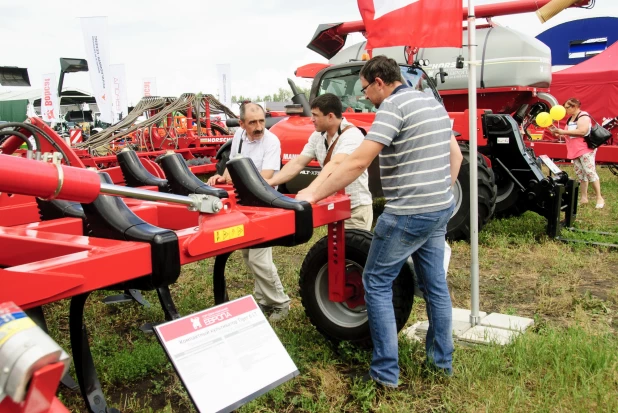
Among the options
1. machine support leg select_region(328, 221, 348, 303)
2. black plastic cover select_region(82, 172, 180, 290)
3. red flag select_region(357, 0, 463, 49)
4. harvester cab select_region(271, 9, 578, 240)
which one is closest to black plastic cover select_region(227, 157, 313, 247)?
machine support leg select_region(328, 221, 348, 303)

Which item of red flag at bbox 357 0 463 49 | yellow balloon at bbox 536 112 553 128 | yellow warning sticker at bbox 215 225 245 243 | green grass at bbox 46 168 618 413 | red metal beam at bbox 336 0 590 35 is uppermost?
red metal beam at bbox 336 0 590 35

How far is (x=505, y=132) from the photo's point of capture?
20.6 ft

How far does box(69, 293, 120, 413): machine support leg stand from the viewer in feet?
8.52

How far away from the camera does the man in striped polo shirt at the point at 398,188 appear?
268 centimetres

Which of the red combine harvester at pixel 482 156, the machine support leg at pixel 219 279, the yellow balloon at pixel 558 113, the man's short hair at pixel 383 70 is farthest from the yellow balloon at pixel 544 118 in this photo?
the machine support leg at pixel 219 279

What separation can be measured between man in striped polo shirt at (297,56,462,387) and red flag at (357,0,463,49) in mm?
1038

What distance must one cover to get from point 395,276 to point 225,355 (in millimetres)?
1049

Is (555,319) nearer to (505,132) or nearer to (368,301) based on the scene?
(368,301)

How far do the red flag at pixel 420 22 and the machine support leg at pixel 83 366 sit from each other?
8.23ft

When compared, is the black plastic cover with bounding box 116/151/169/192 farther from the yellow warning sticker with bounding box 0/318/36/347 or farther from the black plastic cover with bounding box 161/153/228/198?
the yellow warning sticker with bounding box 0/318/36/347

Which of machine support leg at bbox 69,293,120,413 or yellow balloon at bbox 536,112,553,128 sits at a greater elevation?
yellow balloon at bbox 536,112,553,128

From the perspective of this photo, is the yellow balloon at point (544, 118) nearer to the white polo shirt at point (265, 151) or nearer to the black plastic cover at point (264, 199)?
the white polo shirt at point (265, 151)

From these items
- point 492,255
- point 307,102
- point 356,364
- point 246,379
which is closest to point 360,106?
point 307,102

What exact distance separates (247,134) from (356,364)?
187 cm
